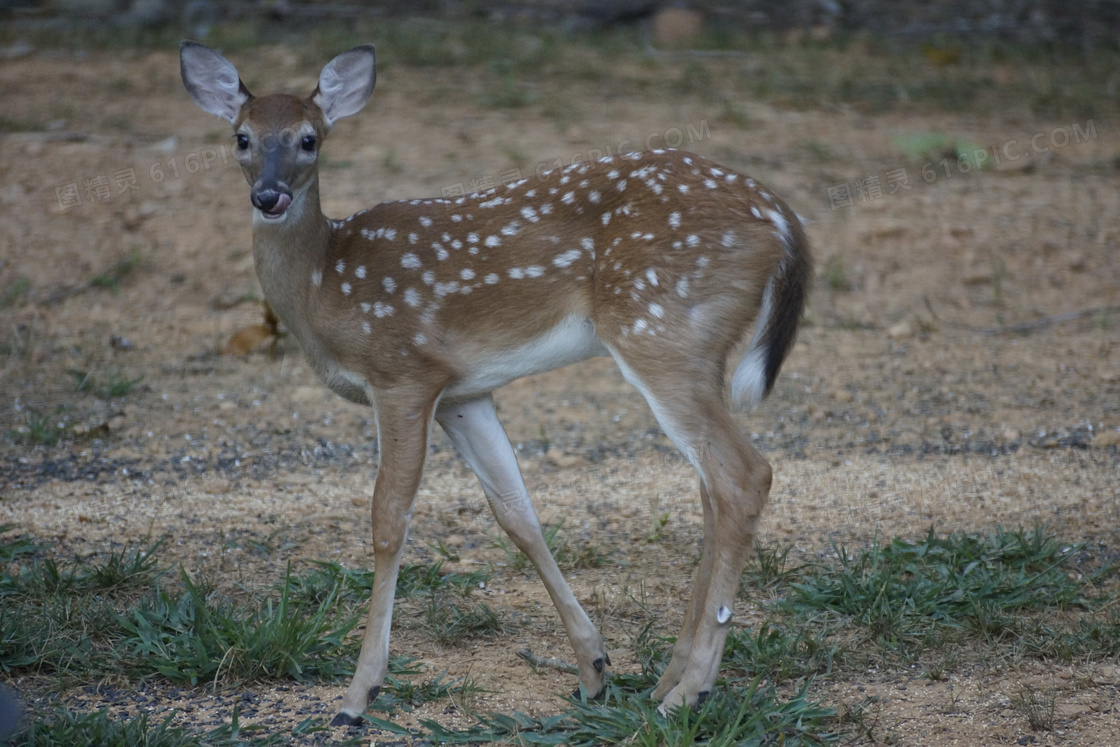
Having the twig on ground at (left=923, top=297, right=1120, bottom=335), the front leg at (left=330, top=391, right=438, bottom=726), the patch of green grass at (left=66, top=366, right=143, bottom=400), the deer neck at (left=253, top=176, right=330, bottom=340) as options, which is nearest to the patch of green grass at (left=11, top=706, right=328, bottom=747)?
the front leg at (left=330, top=391, right=438, bottom=726)

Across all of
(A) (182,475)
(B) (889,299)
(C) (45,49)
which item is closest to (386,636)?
(A) (182,475)

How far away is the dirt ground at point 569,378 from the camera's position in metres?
5.18

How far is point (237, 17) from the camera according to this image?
12055mm

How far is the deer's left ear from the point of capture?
4.82m

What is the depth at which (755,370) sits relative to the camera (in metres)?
4.32

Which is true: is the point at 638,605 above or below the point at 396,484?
below

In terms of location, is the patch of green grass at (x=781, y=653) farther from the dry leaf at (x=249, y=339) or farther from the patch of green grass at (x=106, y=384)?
the dry leaf at (x=249, y=339)

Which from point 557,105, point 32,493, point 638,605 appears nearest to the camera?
point 638,605

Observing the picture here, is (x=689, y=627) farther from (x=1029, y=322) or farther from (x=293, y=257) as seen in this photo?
(x=1029, y=322)

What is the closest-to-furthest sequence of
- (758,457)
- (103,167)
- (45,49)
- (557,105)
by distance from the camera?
(758,457) < (103,167) < (557,105) < (45,49)

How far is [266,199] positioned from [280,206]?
0.19 feet

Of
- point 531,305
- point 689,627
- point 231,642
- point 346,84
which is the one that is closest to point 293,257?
point 346,84

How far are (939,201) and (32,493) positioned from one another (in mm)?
6464

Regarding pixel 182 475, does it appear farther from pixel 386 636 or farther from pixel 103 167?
pixel 103 167
